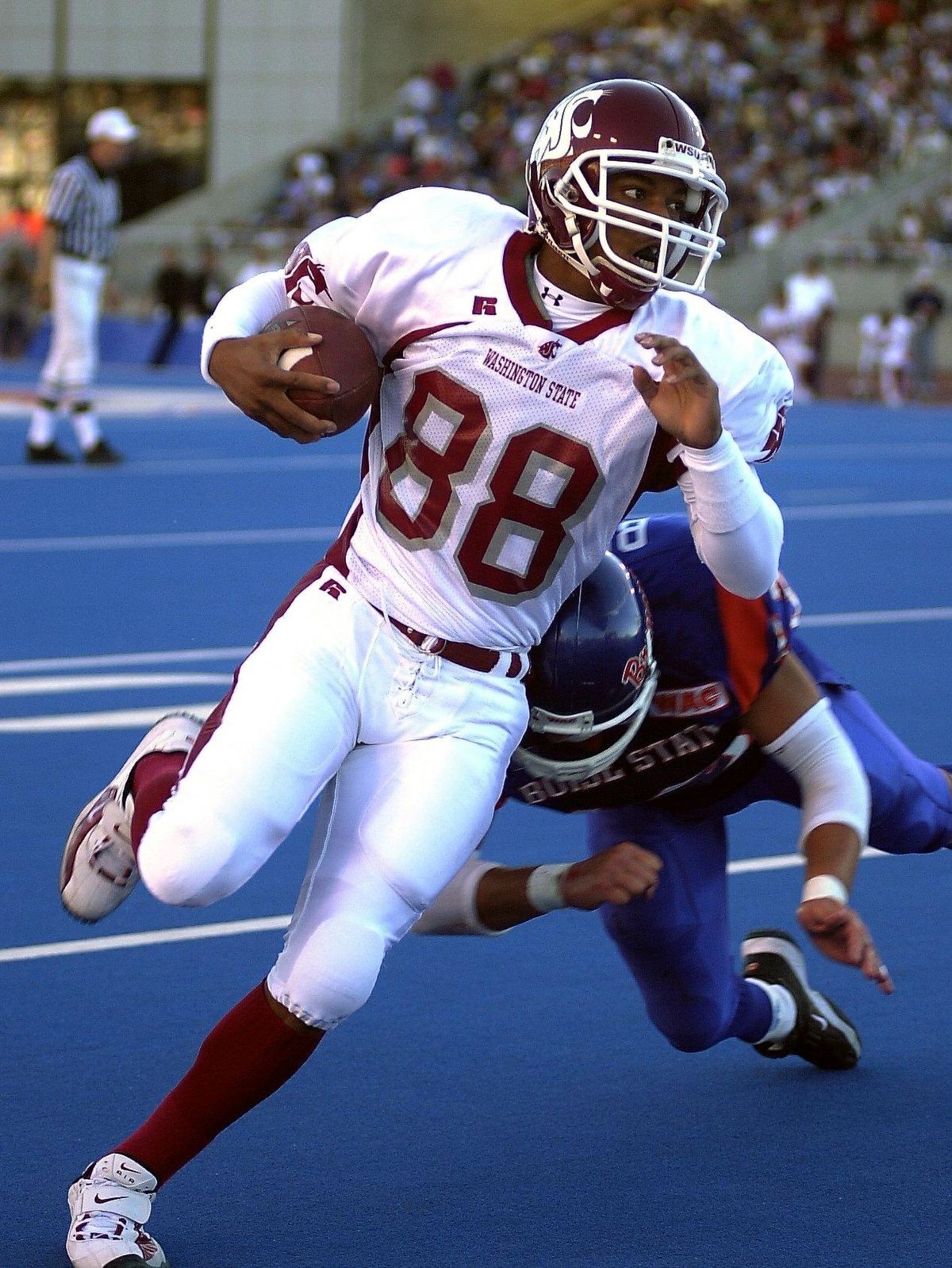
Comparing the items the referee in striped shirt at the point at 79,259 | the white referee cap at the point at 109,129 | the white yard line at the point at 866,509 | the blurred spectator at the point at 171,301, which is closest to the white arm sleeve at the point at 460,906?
the white yard line at the point at 866,509

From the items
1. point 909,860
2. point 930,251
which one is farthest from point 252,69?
point 909,860

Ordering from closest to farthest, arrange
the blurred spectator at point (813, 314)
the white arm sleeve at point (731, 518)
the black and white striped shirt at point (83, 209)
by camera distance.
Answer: the white arm sleeve at point (731, 518), the black and white striped shirt at point (83, 209), the blurred spectator at point (813, 314)

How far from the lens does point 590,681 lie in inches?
124

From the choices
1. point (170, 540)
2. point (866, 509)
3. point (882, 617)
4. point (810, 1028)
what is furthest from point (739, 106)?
point (810, 1028)

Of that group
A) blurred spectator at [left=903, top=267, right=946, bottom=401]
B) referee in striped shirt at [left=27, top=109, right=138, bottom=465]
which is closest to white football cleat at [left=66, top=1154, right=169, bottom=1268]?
referee in striped shirt at [left=27, top=109, right=138, bottom=465]

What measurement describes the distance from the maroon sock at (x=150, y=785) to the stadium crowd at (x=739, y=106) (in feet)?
78.4

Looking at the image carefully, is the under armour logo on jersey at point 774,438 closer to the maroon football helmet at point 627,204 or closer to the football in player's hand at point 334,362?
the maroon football helmet at point 627,204

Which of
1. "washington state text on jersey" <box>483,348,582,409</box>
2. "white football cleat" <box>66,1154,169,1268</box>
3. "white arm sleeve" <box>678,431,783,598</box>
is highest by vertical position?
"washington state text on jersey" <box>483,348,582,409</box>

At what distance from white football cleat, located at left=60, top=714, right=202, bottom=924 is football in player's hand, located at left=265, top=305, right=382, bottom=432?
0.58 metres

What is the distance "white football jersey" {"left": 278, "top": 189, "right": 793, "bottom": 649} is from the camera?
123 inches

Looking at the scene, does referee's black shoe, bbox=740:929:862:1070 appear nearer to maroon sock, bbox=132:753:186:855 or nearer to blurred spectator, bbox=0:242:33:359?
maroon sock, bbox=132:753:186:855

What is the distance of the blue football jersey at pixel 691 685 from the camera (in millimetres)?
3318

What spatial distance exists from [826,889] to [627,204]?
1097 millimetres

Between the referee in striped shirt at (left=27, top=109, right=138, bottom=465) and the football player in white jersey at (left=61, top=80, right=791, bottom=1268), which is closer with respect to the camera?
the football player in white jersey at (left=61, top=80, right=791, bottom=1268)
